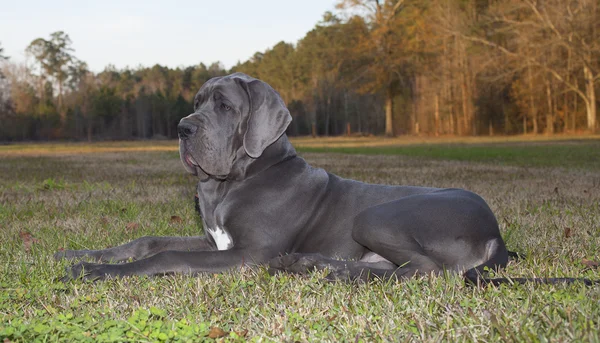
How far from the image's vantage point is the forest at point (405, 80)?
35.8 metres

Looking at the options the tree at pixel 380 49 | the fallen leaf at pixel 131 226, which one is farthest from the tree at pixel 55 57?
the fallen leaf at pixel 131 226

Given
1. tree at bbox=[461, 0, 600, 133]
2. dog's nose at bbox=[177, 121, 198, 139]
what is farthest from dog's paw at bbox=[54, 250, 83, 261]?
tree at bbox=[461, 0, 600, 133]

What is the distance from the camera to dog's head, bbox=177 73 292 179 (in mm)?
3875

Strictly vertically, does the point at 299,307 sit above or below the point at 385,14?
below

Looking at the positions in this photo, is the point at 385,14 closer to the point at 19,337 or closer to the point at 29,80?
the point at 29,80

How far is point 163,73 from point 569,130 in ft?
198

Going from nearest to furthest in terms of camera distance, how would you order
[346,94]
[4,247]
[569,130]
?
[4,247] < [569,130] < [346,94]

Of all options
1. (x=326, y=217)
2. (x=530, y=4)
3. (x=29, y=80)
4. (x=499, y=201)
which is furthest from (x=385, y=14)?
(x=326, y=217)

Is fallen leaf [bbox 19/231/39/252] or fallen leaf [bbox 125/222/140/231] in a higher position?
fallen leaf [bbox 19/231/39/252]

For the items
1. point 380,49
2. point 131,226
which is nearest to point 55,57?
point 380,49

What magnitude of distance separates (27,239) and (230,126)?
7.70 ft

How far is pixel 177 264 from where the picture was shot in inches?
141

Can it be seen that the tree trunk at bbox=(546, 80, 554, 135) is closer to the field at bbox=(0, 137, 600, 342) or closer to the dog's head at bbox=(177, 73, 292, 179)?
the field at bbox=(0, 137, 600, 342)

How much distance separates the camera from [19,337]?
240 centimetres
